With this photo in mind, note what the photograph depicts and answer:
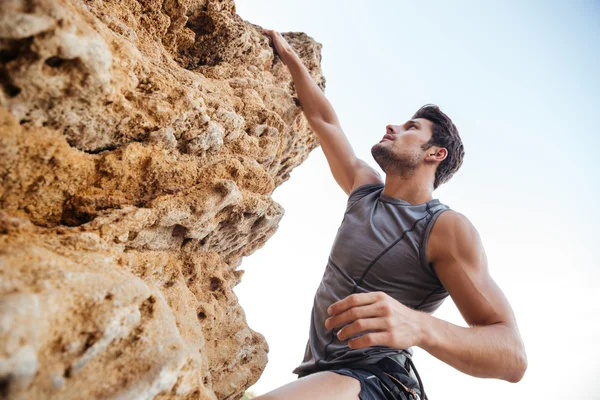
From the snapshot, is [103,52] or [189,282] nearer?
[103,52]

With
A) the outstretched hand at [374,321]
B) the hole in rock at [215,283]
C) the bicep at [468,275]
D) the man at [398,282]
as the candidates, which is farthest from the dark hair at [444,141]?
the hole in rock at [215,283]

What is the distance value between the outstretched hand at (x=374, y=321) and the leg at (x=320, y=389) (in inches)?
24.1

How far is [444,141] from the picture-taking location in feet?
13.4

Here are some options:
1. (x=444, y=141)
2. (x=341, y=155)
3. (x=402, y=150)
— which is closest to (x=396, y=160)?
(x=402, y=150)

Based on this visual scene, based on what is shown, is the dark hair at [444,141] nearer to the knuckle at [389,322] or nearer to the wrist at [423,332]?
the wrist at [423,332]

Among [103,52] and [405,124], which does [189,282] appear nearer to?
[103,52]

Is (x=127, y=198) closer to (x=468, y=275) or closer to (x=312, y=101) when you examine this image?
(x=468, y=275)

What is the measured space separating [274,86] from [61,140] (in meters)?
2.77

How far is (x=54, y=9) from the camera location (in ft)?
5.95

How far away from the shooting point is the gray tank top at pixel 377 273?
3.03 metres

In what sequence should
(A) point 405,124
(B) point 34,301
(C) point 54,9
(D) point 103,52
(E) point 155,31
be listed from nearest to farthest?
(B) point 34,301 < (C) point 54,9 < (D) point 103,52 < (E) point 155,31 < (A) point 405,124

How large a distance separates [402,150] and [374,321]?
89.4 inches

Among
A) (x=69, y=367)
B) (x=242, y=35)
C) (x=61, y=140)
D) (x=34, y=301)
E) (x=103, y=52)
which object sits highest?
(x=242, y=35)

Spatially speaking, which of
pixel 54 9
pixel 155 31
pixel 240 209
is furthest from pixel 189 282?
pixel 155 31
